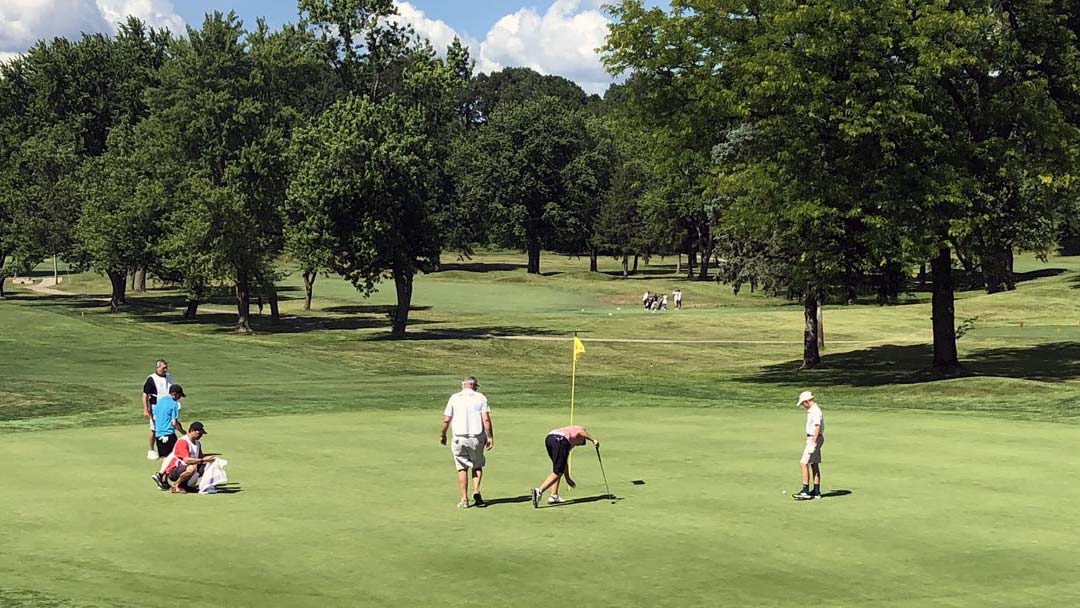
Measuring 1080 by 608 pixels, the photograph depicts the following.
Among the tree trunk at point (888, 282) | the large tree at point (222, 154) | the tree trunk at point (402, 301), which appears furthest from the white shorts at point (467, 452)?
the large tree at point (222, 154)

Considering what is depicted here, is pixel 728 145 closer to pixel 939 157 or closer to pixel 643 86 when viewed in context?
pixel 643 86

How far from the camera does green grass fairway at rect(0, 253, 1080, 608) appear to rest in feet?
48.4

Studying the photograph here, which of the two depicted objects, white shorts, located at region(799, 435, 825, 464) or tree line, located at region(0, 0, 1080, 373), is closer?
white shorts, located at region(799, 435, 825, 464)

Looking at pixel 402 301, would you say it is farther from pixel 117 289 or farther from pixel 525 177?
pixel 525 177

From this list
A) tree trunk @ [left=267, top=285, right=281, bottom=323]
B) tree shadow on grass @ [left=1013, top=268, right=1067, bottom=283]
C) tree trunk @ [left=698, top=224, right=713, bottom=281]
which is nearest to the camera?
tree trunk @ [left=267, top=285, right=281, bottom=323]

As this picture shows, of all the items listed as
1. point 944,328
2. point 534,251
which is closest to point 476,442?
point 944,328

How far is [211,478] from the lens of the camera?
2058 centimetres

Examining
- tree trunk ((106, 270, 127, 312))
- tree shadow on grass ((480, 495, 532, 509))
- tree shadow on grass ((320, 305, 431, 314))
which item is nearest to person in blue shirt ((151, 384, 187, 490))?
tree shadow on grass ((480, 495, 532, 509))

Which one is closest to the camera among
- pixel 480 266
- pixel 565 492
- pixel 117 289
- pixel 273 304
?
pixel 565 492

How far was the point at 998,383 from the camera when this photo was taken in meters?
40.0

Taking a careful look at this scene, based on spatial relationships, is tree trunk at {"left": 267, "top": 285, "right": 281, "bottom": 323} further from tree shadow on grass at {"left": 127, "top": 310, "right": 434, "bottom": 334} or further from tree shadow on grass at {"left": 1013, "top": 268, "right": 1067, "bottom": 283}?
tree shadow on grass at {"left": 1013, "top": 268, "right": 1067, "bottom": 283}

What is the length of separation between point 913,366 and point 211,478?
128 feet

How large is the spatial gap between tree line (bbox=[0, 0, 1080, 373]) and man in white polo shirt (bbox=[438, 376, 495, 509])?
74.3ft

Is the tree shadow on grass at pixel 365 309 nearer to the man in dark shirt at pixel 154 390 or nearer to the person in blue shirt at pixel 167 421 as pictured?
the man in dark shirt at pixel 154 390
